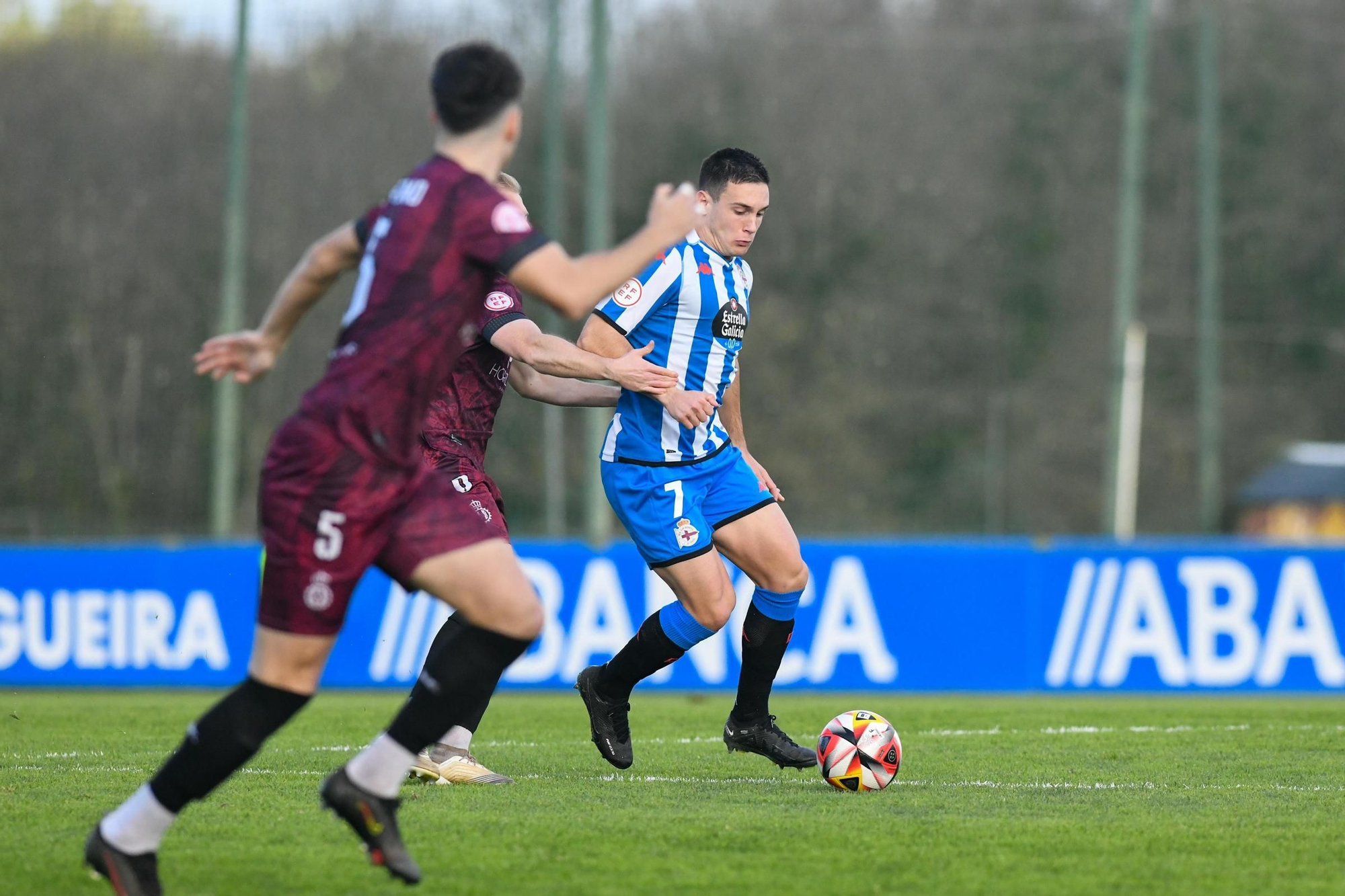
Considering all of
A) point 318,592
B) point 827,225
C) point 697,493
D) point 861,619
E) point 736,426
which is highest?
point 827,225

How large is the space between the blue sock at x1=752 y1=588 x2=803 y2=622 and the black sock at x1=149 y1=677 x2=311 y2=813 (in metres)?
2.92

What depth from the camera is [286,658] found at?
4.43 meters

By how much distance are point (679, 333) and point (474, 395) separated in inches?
35.0

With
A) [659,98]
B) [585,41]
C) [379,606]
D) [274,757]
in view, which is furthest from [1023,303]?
[274,757]

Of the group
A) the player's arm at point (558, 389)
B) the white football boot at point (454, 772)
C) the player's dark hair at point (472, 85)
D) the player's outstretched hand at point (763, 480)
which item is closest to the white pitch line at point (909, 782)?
the white football boot at point (454, 772)

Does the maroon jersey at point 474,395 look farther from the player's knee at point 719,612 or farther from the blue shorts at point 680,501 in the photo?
the player's knee at point 719,612

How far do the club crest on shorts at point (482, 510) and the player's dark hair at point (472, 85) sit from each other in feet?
7.98

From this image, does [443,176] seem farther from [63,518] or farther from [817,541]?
[63,518]

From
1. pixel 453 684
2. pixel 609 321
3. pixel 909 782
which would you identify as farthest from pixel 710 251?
pixel 453 684

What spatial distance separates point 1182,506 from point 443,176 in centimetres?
2129

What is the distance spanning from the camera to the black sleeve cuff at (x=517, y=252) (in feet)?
14.6

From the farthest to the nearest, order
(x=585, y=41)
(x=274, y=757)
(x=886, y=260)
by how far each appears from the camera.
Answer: (x=886, y=260) → (x=585, y=41) → (x=274, y=757)

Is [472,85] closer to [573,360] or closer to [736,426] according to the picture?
[573,360]

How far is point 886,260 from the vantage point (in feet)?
74.9
